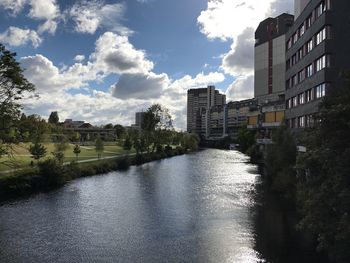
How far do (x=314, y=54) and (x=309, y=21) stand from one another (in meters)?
6.12

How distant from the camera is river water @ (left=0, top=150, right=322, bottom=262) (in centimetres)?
2583

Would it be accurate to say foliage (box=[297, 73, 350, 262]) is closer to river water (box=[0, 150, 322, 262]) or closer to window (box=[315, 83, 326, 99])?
river water (box=[0, 150, 322, 262])

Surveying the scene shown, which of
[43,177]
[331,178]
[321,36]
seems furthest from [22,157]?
[331,178]

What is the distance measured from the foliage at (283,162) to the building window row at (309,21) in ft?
44.5

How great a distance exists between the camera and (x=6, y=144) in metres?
35.3

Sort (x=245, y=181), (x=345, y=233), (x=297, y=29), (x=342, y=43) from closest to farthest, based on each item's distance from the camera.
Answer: (x=345, y=233)
(x=342, y=43)
(x=297, y=29)
(x=245, y=181)

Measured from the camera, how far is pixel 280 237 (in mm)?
29984

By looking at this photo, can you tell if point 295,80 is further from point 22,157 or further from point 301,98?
point 22,157

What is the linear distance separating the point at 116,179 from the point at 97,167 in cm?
839

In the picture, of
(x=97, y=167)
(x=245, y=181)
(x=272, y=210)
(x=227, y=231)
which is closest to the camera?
(x=227, y=231)

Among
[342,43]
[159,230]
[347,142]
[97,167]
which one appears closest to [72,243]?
[159,230]

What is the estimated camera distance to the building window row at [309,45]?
43094 mm

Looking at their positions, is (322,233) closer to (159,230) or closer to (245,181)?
(159,230)

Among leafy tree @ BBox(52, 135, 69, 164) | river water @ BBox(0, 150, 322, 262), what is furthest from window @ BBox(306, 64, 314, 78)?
leafy tree @ BBox(52, 135, 69, 164)
